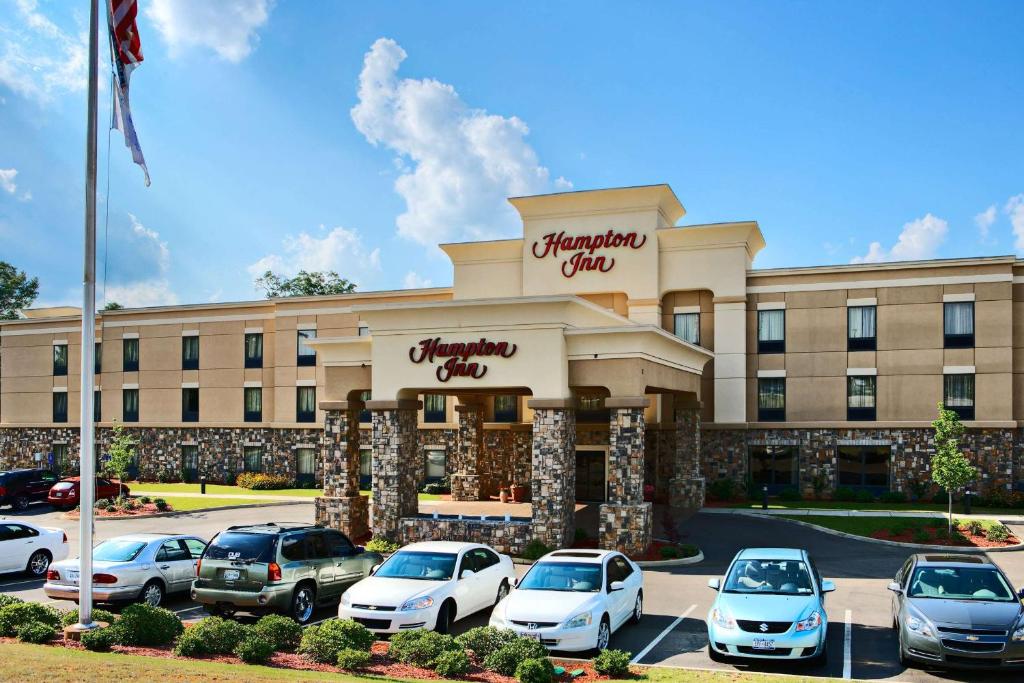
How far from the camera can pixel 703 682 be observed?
535 inches

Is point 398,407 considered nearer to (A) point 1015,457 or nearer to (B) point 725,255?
(B) point 725,255

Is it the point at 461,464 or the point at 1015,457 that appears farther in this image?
the point at 461,464

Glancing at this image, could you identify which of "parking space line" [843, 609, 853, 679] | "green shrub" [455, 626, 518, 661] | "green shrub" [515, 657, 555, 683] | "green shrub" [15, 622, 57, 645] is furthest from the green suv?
"parking space line" [843, 609, 853, 679]

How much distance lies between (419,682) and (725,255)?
29.7 m

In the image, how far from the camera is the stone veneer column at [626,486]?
84.2ft

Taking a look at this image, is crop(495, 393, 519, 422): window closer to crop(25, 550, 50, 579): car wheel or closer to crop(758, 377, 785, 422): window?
crop(758, 377, 785, 422): window

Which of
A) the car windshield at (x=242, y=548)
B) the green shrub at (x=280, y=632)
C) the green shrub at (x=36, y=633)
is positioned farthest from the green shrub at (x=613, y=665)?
the green shrub at (x=36, y=633)

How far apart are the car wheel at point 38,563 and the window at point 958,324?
34.3m

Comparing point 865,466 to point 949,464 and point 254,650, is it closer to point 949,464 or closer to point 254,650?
point 949,464

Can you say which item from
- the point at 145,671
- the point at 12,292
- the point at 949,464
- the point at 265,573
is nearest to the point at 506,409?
the point at 949,464

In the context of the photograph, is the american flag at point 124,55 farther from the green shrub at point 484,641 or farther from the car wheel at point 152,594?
the green shrub at point 484,641

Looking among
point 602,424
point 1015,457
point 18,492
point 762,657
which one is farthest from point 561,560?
point 18,492

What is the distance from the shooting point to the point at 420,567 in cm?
1789

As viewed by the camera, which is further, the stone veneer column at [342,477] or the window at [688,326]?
the window at [688,326]
